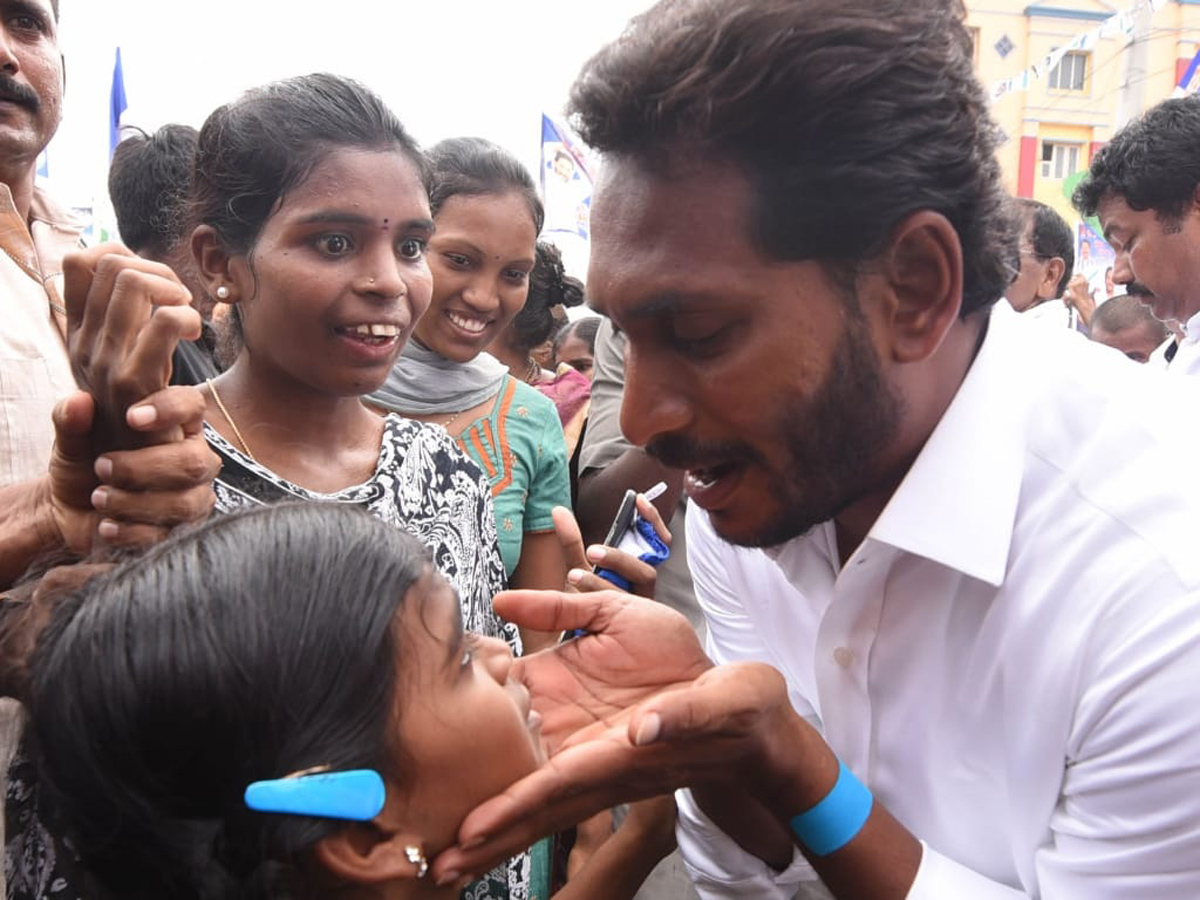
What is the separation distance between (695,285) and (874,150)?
1.18 feet

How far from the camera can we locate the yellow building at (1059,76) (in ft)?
77.7

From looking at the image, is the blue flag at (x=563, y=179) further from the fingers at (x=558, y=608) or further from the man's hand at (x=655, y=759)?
the man's hand at (x=655, y=759)

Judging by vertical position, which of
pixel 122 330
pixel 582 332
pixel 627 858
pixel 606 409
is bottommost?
pixel 582 332

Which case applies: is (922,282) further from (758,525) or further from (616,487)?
(616,487)

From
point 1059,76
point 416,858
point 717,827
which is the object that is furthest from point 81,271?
point 1059,76

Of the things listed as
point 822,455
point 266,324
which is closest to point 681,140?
point 822,455

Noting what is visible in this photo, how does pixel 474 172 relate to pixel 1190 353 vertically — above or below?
above

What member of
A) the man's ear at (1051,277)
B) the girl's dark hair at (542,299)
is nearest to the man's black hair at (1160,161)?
the man's ear at (1051,277)

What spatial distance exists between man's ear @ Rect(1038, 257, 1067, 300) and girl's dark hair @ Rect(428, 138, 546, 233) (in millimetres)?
4106

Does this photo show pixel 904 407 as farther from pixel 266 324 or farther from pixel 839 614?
pixel 266 324

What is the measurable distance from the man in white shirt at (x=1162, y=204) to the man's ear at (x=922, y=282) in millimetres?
3227

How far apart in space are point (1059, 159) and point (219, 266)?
29.4 meters

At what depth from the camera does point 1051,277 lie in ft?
Answer: 20.3

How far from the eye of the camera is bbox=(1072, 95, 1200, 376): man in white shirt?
430cm
